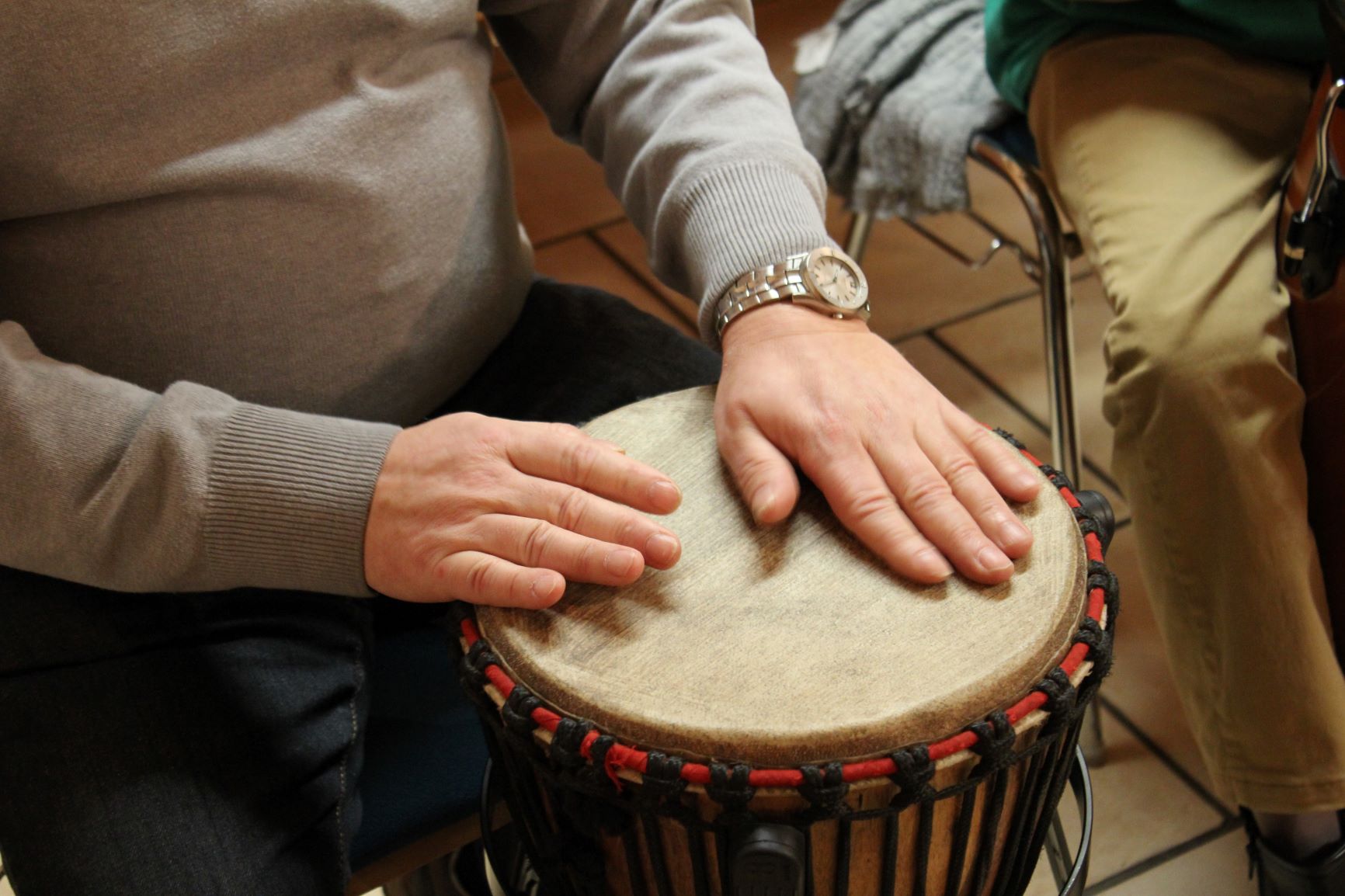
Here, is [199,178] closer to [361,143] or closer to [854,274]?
[361,143]

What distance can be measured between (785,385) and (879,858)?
25 centimetres

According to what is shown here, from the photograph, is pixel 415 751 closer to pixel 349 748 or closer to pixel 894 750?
pixel 349 748

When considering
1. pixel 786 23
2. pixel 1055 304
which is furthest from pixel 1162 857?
pixel 786 23

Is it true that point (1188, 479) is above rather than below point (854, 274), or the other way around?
below

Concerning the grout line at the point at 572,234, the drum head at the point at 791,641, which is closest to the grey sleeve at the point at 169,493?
the drum head at the point at 791,641

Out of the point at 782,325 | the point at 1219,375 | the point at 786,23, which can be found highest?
the point at 782,325

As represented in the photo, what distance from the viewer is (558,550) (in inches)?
23.5

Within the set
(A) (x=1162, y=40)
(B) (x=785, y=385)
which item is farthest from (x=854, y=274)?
(A) (x=1162, y=40)

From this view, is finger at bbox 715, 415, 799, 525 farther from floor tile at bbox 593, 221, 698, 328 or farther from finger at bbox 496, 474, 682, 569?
floor tile at bbox 593, 221, 698, 328

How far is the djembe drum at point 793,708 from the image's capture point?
0.52 meters

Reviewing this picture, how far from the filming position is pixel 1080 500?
0.66 m

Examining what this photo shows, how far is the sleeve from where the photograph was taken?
77 cm

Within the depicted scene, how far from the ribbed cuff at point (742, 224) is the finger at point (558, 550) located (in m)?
0.22

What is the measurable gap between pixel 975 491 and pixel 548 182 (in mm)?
1693
